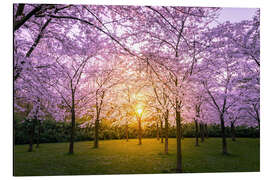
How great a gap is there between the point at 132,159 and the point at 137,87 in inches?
57.1

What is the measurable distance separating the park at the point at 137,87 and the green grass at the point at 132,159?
0.7 inches

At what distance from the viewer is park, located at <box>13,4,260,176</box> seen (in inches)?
129

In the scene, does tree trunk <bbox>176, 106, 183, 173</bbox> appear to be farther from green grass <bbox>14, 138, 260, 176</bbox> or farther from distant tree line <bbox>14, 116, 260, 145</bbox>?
distant tree line <bbox>14, 116, 260, 145</bbox>

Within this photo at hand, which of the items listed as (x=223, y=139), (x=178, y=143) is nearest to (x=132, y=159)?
(x=178, y=143)

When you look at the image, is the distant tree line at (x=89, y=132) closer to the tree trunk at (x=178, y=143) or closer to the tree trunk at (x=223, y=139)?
the tree trunk at (x=223, y=139)

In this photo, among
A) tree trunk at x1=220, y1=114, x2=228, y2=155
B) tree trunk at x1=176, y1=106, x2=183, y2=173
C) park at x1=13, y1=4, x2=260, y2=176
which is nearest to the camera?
park at x1=13, y1=4, x2=260, y2=176

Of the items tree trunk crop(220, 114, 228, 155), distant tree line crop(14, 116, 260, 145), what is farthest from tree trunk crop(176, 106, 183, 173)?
tree trunk crop(220, 114, 228, 155)

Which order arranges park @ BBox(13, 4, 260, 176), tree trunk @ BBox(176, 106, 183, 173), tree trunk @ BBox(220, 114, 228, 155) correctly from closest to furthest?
1. park @ BBox(13, 4, 260, 176)
2. tree trunk @ BBox(176, 106, 183, 173)
3. tree trunk @ BBox(220, 114, 228, 155)

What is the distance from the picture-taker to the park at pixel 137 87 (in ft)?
10.7

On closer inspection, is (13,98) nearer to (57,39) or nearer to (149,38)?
(57,39)

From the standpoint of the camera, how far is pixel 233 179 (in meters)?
3.45

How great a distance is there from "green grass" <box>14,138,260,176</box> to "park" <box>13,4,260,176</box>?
0.02m

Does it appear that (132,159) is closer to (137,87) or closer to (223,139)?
(137,87)

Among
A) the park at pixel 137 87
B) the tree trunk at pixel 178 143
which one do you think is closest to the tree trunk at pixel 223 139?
the park at pixel 137 87
